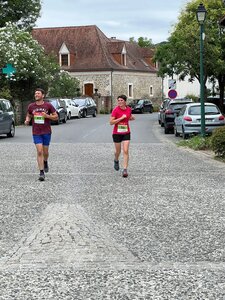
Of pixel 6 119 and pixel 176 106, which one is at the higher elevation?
pixel 176 106

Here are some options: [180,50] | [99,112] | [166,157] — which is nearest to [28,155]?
[166,157]

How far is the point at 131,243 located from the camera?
7055mm

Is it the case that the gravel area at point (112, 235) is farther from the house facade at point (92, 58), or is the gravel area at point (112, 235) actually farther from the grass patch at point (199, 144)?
the house facade at point (92, 58)

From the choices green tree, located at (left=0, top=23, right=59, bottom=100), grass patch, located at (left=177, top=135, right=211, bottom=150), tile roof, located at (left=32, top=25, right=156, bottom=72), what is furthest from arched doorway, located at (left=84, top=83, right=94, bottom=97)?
grass patch, located at (left=177, top=135, right=211, bottom=150)

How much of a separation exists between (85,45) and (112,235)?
67277mm

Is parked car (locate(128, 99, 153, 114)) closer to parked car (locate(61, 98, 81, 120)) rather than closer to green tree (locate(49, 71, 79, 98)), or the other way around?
green tree (locate(49, 71, 79, 98))

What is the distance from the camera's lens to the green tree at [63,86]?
5602cm

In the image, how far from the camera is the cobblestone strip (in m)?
6.25

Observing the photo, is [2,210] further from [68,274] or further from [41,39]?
[41,39]

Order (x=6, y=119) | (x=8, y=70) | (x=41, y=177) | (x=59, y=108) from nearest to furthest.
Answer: (x=41, y=177) < (x=6, y=119) < (x=8, y=70) < (x=59, y=108)

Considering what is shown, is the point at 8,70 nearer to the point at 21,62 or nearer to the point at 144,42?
the point at 21,62

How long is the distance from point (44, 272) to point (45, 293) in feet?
2.08

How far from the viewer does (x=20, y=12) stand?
59.3 metres

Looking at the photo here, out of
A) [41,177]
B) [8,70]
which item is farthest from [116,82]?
[41,177]
